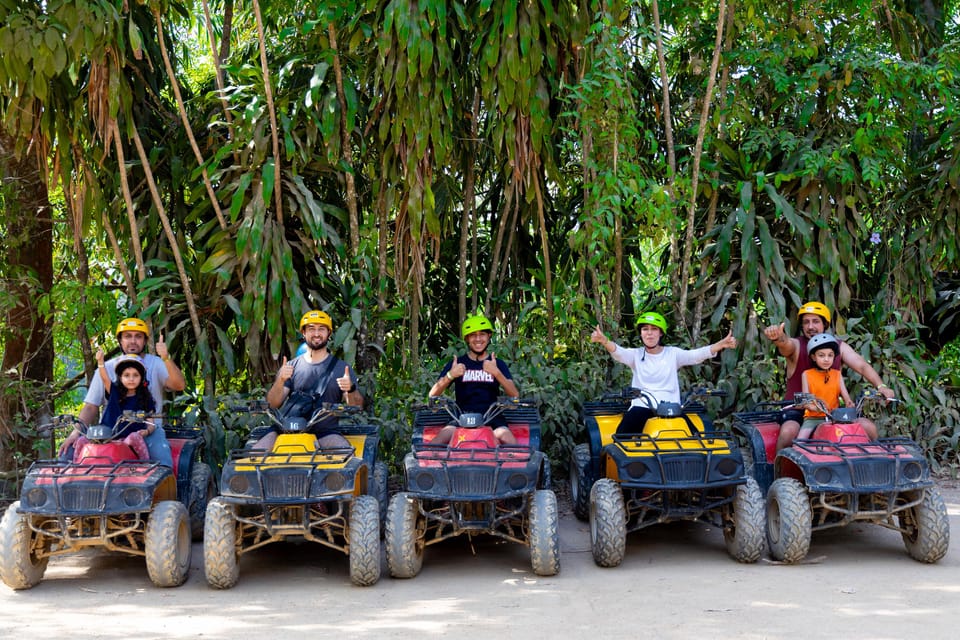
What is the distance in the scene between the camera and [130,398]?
568 centimetres

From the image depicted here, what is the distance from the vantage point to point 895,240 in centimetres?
810

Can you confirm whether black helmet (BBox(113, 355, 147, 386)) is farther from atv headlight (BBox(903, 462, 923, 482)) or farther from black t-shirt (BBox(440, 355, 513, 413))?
atv headlight (BBox(903, 462, 923, 482))

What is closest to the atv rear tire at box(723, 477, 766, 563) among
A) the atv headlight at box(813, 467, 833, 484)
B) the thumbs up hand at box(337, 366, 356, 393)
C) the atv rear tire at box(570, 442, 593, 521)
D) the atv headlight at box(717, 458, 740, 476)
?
the atv headlight at box(717, 458, 740, 476)

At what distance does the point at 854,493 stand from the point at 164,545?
10.8ft

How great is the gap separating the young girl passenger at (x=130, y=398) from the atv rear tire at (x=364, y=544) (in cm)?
121

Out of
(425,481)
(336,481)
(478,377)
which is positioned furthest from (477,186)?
(336,481)

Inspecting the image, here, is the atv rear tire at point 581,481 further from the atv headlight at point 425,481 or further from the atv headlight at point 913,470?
the atv headlight at point 913,470

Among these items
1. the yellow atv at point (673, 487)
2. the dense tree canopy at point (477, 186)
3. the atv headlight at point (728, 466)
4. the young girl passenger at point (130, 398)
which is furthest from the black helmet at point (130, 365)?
Answer: the atv headlight at point (728, 466)

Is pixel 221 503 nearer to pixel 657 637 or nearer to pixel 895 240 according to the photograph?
pixel 657 637

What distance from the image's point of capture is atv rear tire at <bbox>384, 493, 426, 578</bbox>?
17.0 ft

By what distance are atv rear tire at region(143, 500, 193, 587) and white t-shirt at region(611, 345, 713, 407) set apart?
2.73m

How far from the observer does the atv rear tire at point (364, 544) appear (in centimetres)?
506

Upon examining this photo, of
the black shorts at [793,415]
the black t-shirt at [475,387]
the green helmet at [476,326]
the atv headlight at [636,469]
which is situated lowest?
the atv headlight at [636,469]

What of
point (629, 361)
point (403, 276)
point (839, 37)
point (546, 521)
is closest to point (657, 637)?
point (546, 521)
